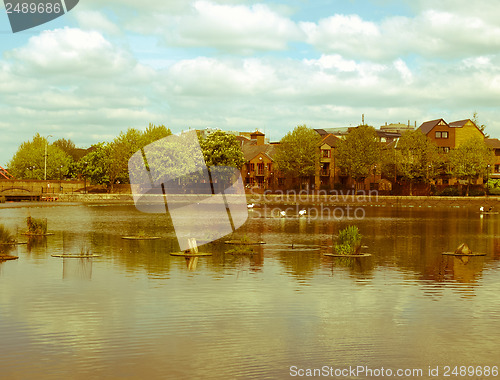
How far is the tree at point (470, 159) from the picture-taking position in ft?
450

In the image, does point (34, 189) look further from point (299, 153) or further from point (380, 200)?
point (380, 200)

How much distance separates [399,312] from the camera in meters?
20.9

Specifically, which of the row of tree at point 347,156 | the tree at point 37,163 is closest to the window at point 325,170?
the row of tree at point 347,156

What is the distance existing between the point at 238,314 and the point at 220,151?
119 meters

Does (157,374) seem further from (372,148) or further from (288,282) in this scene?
(372,148)

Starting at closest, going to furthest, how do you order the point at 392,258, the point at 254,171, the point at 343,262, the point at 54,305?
the point at 54,305
the point at 343,262
the point at 392,258
the point at 254,171

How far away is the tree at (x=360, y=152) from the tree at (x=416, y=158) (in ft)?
16.9

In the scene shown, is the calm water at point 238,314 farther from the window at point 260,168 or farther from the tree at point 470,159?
the window at point 260,168

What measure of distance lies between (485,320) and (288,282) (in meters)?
9.07

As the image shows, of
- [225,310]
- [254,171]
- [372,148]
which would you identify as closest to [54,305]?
[225,310]

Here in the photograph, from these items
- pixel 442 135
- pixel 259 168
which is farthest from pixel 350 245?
pixel 259 168

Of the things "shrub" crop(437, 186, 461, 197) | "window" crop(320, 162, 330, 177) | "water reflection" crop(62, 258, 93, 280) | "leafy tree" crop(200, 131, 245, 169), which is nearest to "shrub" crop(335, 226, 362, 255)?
"water reflection" crop(62, 258, 93, 280)

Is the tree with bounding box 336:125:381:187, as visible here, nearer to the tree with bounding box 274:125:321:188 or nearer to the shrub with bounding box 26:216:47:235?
the tree with bounding box 274:125:321:188

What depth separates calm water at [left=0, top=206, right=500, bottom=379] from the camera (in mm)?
15312
